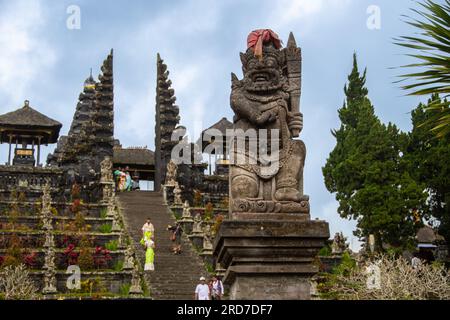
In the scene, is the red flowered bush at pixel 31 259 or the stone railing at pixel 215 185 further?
the stone railing at pixel 215 185

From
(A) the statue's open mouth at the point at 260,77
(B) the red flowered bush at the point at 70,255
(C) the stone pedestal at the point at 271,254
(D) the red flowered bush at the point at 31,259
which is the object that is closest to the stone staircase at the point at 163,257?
(B) the red flowered bush at the point at 70,255

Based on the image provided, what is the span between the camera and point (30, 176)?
134ft

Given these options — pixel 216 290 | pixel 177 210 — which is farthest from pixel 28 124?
pixel 216 290

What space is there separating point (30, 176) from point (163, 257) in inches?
605

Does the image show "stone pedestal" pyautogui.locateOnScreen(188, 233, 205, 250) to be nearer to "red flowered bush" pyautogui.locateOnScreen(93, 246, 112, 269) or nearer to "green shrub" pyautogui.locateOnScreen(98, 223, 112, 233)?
"green shrub" pyautogui.locateOnScreen(98, 223, 112, 233)

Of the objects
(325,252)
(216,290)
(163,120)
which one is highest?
(163,120)

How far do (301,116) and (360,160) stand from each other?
983 inches

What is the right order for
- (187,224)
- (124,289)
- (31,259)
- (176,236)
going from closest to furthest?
1. (124,289)
2. (31,259)
3. (176,236)
4. (187,224)

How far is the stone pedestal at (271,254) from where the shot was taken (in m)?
9.57

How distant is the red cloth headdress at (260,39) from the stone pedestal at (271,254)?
2365 mm

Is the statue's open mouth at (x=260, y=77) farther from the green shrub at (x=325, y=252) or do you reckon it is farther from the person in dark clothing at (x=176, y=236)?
the green shrub at (x=325, y=252)

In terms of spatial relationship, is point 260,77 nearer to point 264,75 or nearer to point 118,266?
point 264,75

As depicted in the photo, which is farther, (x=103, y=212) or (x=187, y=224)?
(x=103, y=212)
